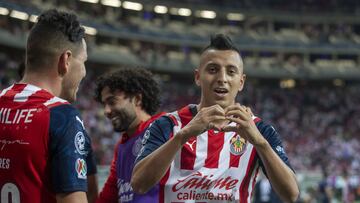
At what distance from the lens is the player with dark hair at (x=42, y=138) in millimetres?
2660

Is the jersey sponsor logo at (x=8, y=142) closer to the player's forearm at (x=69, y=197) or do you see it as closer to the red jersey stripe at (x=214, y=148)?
the player's forearm at (x=69, y=197)

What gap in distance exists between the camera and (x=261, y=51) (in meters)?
48.7

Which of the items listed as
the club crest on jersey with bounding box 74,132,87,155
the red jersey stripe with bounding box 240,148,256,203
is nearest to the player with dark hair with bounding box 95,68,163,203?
the red jersey stripe with bounding box 240,148,256,203

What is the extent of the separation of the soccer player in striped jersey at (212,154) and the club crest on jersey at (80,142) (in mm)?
532

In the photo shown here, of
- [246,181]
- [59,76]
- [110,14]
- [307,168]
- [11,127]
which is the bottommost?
[307,168]

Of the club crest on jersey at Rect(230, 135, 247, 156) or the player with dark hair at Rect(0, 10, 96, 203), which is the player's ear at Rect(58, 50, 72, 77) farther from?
the club crest on jersey at Rect(230, 135, 247, 156)

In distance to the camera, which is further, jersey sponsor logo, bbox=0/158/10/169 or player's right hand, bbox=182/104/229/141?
player's right hand, bbox=182/104/229/141

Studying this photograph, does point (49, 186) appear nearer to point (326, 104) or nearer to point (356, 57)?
point (326, 104)

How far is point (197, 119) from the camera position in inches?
121

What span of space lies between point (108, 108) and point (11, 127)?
5.92ft

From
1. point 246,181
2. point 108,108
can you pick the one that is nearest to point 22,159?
point 246,181

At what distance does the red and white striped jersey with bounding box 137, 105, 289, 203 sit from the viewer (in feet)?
11.3

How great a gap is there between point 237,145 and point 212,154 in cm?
18

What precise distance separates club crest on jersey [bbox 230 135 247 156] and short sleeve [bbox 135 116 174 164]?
42cm
